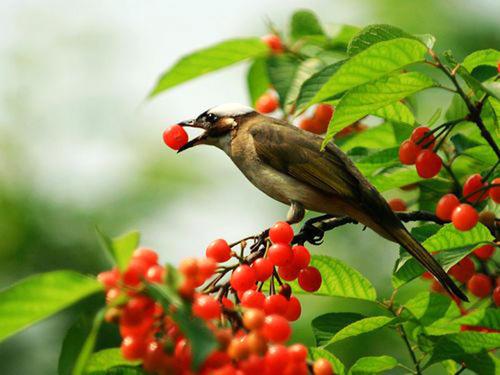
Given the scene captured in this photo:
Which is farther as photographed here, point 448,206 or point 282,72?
point 282,72

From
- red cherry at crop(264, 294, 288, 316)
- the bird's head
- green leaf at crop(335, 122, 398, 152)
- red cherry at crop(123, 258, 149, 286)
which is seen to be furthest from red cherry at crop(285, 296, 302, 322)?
the bird's head

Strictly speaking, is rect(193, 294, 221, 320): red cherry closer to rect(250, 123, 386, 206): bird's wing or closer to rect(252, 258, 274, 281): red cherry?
rect(252, 258, 274, 281): red cherry

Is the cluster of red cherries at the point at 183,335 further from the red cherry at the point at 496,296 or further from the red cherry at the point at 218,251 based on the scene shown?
the red cherry at the point at 496,296

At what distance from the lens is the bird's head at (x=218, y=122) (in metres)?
5.05

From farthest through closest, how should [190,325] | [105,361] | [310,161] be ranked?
[310,161], [105,361], [190,325]

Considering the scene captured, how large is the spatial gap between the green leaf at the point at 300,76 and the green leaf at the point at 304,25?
228 mm

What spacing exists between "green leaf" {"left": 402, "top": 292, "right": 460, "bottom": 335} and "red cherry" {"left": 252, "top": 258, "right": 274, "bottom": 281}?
56 cm

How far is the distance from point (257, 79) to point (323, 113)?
0.41 m

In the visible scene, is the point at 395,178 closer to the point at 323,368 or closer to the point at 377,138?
the point at 377,138

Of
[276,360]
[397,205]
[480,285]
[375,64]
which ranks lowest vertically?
[480,285]

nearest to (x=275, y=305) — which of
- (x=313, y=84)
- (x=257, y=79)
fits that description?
(x=313, y=84)

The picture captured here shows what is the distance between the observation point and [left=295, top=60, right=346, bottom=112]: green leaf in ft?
10.1

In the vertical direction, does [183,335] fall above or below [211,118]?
above

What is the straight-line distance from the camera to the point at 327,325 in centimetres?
304
